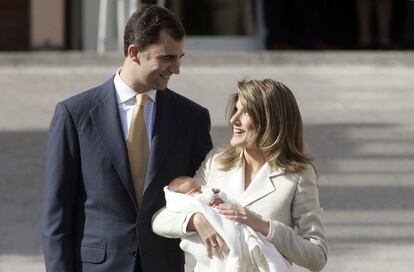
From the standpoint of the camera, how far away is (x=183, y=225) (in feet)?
13.3

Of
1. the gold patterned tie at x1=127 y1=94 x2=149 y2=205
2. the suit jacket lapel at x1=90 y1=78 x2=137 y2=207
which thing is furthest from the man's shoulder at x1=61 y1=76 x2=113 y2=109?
the gold patterned tie at x1=127 y1=94 x2=149 y2=205

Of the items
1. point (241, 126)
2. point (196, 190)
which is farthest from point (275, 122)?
point (196, 190)

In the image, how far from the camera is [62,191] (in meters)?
4.43

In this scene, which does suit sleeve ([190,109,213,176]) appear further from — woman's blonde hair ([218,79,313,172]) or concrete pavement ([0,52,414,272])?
concrete pavement ([0,52,414,272])

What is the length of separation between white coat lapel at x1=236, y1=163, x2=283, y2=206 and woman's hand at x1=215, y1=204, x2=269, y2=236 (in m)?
0.14

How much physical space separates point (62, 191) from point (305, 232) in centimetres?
92

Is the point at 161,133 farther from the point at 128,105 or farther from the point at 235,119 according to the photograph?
the point at 235,119

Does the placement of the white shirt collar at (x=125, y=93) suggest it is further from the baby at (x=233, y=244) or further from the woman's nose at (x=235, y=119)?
the baby at (x=233, y=244)

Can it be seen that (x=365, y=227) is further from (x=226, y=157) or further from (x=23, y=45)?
(x=23, y=45)

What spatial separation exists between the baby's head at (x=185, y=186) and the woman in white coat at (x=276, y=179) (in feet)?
0.26

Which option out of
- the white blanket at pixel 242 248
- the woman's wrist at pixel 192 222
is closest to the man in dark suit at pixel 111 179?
the woman's wrist at pixel 192 222

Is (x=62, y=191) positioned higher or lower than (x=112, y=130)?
lower

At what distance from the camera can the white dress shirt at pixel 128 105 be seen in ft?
14.8

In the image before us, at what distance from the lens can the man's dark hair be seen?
4324 mm
